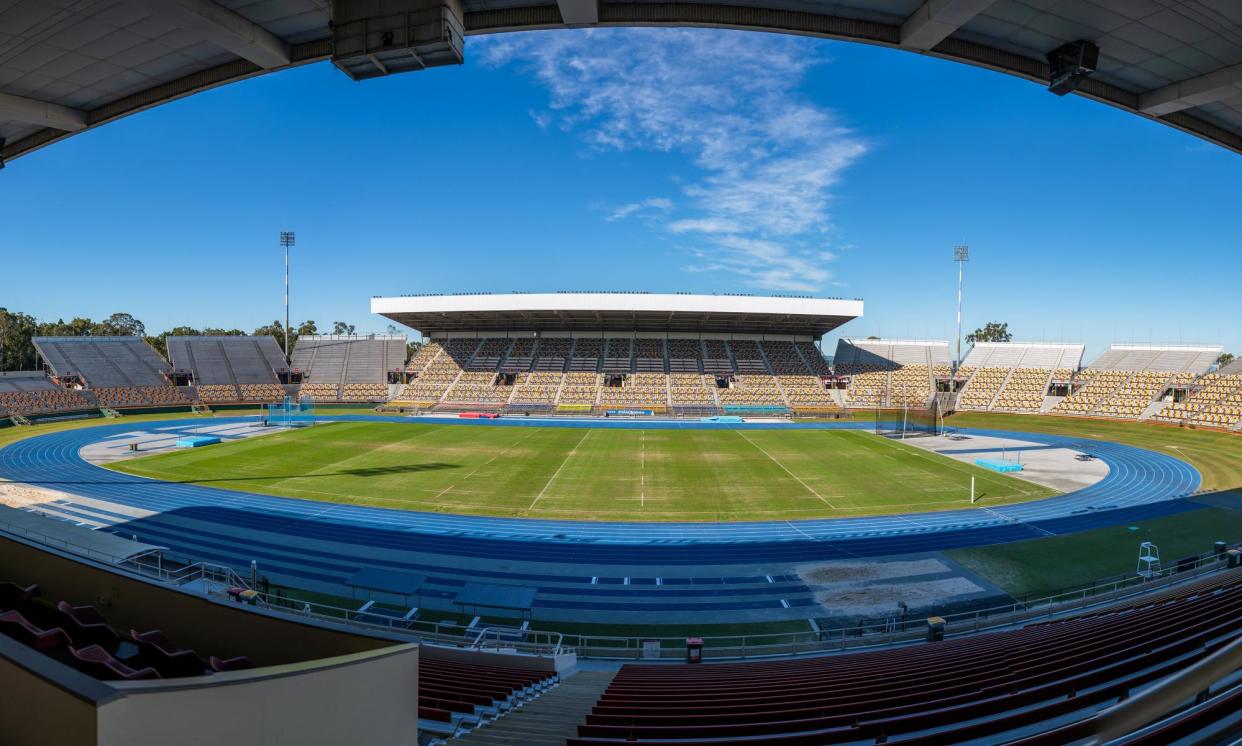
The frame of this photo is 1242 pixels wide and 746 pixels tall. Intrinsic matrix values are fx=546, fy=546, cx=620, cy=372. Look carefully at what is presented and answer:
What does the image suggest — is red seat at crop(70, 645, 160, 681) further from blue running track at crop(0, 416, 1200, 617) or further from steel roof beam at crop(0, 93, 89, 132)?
blue running track at crop(0, 416, 1200, 617)

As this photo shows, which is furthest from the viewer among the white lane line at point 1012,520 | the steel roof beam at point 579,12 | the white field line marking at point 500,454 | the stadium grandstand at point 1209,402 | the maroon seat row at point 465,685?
the stadium grandstand at point 1209,402

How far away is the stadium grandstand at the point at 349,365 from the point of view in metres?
57.7

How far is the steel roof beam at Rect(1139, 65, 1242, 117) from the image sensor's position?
739 cm

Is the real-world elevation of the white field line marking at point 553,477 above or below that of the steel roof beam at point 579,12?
below

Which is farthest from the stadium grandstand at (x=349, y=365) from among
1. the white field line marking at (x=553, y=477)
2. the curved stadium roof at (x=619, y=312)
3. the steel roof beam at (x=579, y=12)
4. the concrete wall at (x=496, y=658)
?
the steel roof beam at (x=579, y=12)

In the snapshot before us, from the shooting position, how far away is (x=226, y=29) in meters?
6.91

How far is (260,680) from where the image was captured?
7.98 feet

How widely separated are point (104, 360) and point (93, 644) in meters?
66.0

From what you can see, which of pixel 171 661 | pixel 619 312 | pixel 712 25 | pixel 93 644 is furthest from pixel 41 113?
pixel 619 312

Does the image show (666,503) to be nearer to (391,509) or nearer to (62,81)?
(391,509)

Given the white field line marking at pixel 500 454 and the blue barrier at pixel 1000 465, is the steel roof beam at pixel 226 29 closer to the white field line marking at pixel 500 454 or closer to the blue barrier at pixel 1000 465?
the white field line marking at pixel 500 454

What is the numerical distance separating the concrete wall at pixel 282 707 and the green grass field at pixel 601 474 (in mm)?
16580

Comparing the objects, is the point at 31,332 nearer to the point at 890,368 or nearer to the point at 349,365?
the point at 349,365

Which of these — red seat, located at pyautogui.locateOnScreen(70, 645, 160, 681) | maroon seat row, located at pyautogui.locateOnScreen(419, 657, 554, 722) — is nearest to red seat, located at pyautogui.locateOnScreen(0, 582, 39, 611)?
red seat, located at pyautogui.locateOnScreen(70, 645, 160, 681)
